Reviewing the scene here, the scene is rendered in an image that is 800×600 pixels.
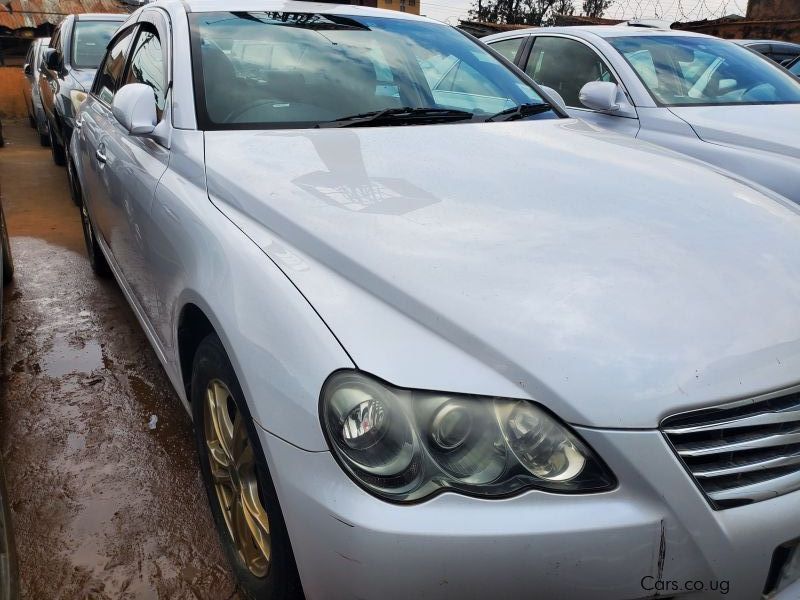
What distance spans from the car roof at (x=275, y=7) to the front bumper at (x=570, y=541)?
2.24 meters

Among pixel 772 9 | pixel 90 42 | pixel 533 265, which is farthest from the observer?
pixel 772 9

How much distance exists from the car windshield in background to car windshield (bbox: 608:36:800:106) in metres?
4.98

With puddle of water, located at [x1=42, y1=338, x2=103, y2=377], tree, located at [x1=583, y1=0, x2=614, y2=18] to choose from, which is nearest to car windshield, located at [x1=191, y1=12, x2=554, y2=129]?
puddle of water, located at [x1=42, y1=338, x2=103, y2=377]

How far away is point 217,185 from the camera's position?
2025 millimetres

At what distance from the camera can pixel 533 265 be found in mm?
1528

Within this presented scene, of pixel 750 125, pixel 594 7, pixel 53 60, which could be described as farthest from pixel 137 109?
pixel 594 7

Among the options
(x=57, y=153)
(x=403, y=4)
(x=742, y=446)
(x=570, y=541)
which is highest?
(x=403, y=4)

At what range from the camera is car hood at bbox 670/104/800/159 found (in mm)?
3711

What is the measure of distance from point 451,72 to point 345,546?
2.28 metres

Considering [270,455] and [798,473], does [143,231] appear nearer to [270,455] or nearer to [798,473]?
[270,455]

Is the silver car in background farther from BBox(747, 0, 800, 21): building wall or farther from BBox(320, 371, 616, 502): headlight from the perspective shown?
BBox(747, 0, 800, 21): building wall

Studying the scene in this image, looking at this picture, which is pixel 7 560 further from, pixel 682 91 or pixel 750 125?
pixel 682 91

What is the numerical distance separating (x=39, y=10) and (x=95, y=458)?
1390 centimetres

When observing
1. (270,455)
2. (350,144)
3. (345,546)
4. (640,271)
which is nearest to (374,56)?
(350,144)
